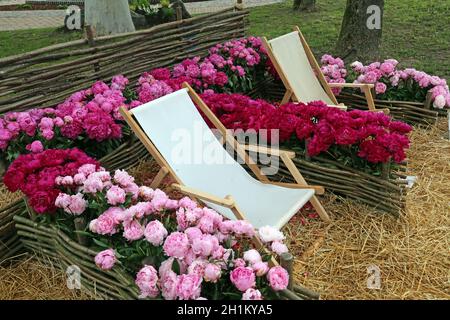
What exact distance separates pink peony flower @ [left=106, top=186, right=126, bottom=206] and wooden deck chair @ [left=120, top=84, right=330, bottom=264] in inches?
22.7

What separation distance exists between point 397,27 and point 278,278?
870 centimetres

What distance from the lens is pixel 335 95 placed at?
517cm

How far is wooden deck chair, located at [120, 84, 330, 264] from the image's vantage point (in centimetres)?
298

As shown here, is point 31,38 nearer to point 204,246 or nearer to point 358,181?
point 358,181

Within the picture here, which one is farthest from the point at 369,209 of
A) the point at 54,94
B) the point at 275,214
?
the point at 54,94

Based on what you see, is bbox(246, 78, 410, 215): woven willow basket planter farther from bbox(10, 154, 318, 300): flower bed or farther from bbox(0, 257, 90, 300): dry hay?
bbox(0, 257, 90, 300): dry hay

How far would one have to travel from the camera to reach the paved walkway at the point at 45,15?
11438 millimetres

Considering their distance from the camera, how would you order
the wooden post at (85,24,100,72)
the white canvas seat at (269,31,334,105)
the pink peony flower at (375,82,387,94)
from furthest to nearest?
the pink peony flower at (375,82,387,94) < the white canvas seat at (269,31,334,105) < the wooden post at (85,24,100,72)

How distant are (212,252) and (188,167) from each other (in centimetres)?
121

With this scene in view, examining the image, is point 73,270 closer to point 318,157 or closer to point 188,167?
point 188,167

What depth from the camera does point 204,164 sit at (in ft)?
10.8

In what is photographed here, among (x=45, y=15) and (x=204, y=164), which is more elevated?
(x=45, y=15)

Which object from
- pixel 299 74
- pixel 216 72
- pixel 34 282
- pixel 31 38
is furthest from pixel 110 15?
pixel 34 282

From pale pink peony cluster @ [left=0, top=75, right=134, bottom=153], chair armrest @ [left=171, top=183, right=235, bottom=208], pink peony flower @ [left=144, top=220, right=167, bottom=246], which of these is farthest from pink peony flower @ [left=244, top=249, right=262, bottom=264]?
pale pink peony cluster @ [left=0, top=75, right=134, bottom=153]
